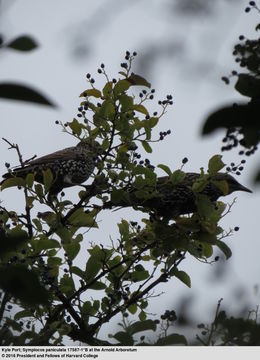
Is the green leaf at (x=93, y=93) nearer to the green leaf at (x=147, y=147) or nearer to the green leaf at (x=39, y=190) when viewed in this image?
the green leaf at (x=147, y=147)

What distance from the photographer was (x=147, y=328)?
11.1 ft

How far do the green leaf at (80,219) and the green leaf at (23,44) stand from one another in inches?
127

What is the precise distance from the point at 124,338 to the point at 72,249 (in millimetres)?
1240

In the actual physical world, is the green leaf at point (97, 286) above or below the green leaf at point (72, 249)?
below

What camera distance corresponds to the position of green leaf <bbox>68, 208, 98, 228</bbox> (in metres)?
4.23

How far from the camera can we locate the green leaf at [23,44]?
1038 mm

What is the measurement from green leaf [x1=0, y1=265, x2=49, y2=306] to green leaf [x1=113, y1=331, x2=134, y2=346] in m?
2.06

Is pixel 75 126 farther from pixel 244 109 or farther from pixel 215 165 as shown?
pixel 244 109

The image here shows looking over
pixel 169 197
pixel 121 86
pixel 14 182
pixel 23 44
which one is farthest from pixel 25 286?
pixel 169 197

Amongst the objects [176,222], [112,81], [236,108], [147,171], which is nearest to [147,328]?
[176,222]

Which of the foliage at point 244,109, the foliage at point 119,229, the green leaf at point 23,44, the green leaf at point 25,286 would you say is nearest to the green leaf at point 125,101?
the foliage at point 119,229

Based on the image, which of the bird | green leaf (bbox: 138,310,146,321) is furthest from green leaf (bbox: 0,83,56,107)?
green leaf (bbox: 138,310,146,321)

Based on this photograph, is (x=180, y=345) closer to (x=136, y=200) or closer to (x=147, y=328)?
(x=147, y=328)

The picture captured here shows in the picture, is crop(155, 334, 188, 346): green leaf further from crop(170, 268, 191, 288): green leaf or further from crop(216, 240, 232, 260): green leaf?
crop(170, 268, 191, 288): green leaf
